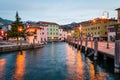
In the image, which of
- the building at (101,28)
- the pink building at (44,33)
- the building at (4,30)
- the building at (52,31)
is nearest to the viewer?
the building at (4,30)

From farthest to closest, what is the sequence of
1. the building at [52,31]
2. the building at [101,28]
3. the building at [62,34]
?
the building at [62,34]
the building at [52,31]
the building at [101,28]

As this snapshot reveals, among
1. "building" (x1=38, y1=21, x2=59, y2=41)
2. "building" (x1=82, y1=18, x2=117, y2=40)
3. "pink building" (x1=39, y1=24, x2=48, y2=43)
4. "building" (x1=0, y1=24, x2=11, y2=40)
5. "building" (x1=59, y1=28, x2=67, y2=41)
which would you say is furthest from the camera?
"building" (x1=59, y1=28, x2=67, y2=41)

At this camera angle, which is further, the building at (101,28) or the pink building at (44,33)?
the pink building at (44,33)

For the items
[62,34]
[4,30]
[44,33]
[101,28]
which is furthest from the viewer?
[62,34]

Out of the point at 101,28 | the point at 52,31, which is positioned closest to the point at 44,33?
the point at 52,31

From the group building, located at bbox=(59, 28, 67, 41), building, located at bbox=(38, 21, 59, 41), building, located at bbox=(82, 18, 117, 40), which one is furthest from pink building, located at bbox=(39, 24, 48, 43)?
building, located at bbox=(82, 18, 117, 40)

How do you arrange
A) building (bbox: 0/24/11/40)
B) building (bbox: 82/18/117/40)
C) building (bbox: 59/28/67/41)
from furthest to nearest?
building (bbox: 59/28/67/41) < building (bbox: 82/18/117/40) < building (bbox: 0/24/11/40)

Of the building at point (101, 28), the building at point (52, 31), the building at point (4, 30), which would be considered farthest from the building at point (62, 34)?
the building at point (4, 30)

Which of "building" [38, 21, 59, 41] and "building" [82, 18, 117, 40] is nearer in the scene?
"building" [82, 18, 117, 40]

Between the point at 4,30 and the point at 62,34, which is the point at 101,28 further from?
the point at 62,34

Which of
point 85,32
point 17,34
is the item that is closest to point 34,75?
point 17,34

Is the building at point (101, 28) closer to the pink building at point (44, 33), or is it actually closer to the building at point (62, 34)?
the pink building at point (44, 33)

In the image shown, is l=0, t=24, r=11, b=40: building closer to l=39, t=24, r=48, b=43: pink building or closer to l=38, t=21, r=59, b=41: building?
l=39, t=24, r=48, b=43: pink building

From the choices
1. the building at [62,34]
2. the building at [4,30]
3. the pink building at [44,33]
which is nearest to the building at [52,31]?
the pink building at [44,33]
